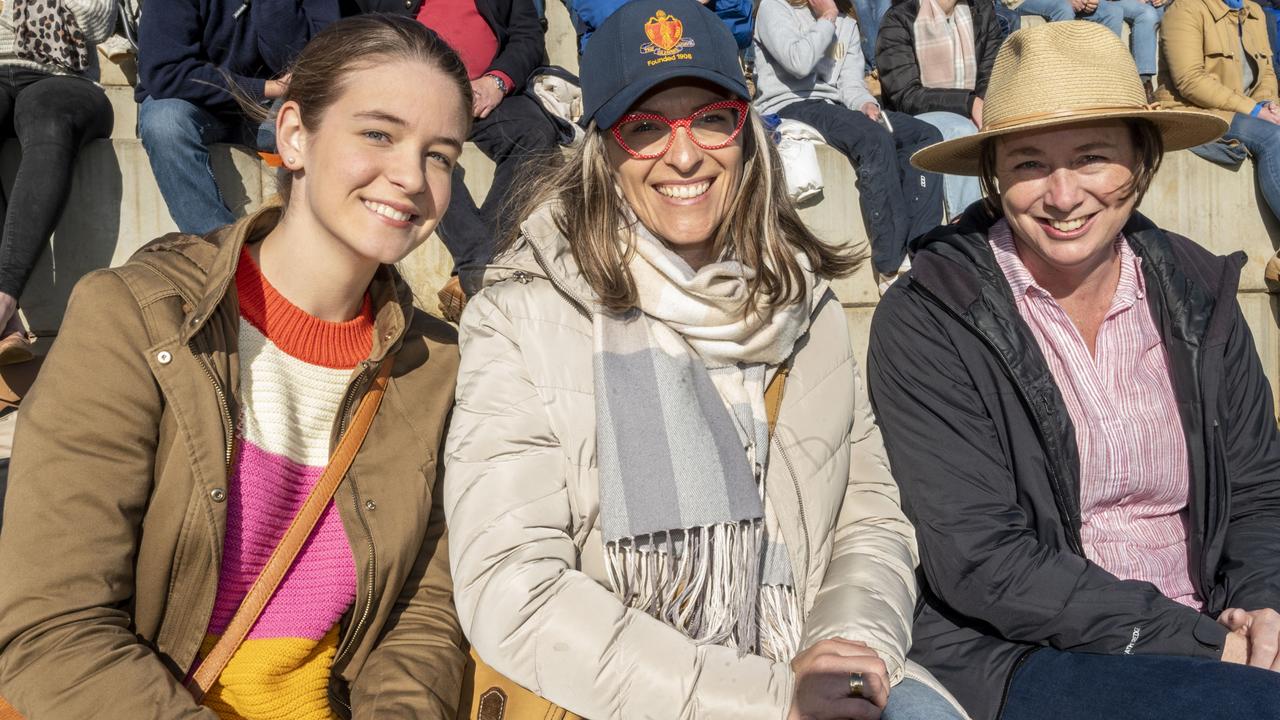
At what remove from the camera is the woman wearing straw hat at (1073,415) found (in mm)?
2340

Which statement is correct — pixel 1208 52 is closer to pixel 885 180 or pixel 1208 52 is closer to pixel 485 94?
pixel 885 180

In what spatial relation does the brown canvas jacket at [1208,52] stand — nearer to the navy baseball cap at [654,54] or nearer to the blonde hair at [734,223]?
the blonde hair at [734,223]

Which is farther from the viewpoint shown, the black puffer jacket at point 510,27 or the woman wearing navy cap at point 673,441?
the black puffer jacket at point 510,27

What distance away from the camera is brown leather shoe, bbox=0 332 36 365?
3.50 m

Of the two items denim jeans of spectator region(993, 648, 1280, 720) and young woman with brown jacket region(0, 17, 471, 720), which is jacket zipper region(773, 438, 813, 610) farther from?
young woman with brown jacket region(0, 17, 471, 720)

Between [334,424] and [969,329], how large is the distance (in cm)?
152

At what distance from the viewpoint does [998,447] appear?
8.18 ft

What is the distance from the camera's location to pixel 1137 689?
7.06ft

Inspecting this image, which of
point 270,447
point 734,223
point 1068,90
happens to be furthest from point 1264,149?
point 270,447

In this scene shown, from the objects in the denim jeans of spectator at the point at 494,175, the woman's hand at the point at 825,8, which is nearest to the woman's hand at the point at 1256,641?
the denim jeans of spectator at the point at 494,175

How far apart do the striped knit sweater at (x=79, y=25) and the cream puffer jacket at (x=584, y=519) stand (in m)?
3.35

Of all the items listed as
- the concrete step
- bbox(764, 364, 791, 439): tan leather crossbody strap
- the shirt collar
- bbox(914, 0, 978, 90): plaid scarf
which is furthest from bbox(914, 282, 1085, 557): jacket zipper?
the concrete step

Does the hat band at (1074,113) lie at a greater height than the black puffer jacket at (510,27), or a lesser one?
lesser

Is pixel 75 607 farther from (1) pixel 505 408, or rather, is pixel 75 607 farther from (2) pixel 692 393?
(2) pixel 692 393
